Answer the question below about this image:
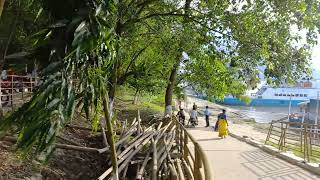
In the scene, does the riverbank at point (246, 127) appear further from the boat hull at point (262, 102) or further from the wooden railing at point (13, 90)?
the boat hull at point (262, 102)

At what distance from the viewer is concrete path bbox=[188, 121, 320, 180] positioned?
1029cm

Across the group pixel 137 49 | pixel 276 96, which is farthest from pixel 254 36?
pixel 276 96

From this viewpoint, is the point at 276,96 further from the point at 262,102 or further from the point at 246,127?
the point at 246,127

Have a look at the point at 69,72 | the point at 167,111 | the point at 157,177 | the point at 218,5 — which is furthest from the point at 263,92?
the point at 69,72

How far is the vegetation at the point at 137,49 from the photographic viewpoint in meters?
4.42

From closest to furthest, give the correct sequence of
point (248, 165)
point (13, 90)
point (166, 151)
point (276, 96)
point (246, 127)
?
1. point (166, 151)
2. point (248, 165)
3. point (13, 90)
4. point (246, 127)
5. point (276, 96)

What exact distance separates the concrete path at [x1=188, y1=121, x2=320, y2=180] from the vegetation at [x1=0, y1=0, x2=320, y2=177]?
2.42 metres

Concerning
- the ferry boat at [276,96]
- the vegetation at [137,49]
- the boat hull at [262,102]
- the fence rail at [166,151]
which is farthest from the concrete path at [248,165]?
the boat hull at [262,102]

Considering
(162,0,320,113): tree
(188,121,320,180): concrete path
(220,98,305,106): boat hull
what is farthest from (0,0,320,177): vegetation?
(220,98,305,106): boat hull

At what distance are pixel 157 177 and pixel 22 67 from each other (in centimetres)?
497

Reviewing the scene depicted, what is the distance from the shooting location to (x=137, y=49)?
19859 millimetres

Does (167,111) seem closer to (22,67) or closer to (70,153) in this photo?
(70,153)

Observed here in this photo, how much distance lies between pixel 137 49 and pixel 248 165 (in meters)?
9.61

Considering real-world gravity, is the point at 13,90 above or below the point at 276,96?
above
